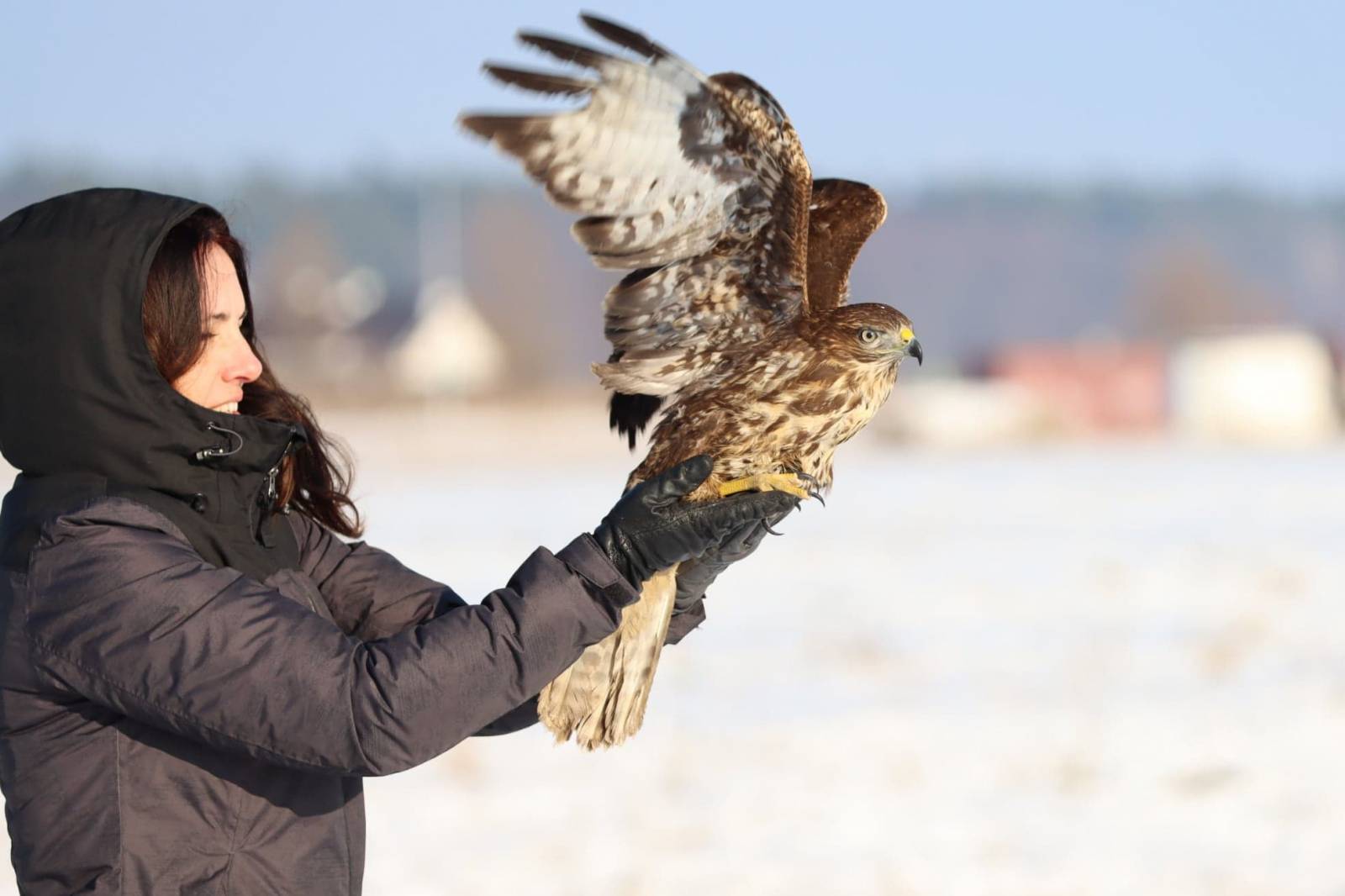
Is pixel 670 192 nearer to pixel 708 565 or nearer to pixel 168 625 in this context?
pixel 708 565

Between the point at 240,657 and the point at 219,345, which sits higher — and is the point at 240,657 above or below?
below

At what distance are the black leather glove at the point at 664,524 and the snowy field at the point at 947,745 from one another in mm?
2217

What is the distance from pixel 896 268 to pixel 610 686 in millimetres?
136981

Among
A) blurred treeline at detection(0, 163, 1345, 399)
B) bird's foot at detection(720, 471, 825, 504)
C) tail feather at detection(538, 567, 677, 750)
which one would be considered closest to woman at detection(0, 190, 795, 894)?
tail feather at detection(538, 567, 677, 750)

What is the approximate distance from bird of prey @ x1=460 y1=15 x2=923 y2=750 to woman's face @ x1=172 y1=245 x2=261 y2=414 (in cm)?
71

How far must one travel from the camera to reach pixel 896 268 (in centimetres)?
13750

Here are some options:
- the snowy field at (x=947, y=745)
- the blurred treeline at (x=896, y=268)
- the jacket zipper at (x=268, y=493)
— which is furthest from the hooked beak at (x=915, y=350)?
the blurred treeline at (x=896, y=268)

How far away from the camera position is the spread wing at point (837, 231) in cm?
353

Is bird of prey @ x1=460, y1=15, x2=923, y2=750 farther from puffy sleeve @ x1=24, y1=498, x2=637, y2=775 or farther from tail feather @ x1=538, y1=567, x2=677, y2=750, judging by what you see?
puffy sleeve @ x1=24, y1=498, x2=637, y2=775

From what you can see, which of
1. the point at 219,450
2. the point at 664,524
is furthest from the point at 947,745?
the point at 219,450

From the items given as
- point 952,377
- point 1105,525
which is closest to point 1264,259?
point 952,377

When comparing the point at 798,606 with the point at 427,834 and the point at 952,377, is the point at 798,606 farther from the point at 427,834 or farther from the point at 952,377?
the point at 952,377

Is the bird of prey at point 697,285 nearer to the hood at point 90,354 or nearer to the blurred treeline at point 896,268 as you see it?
the hood at point 90,354

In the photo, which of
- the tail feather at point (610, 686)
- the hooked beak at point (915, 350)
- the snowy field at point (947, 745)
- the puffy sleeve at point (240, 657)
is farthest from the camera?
the snowy field at point (947, 745)
